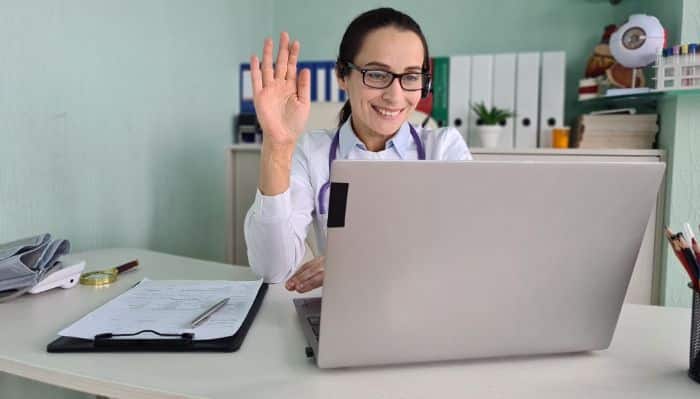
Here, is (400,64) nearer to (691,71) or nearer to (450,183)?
(450,183)

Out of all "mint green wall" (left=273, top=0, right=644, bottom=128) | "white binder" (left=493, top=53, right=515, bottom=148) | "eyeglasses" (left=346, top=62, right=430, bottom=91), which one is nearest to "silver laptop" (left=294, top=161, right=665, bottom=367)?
"eyeglasses" (left=346, top=62, right=430, bottom=91)

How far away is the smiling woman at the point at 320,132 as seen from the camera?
0.85 m

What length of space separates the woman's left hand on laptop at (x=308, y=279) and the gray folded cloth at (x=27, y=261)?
0.43 meters

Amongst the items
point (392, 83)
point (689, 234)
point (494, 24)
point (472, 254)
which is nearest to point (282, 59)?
point (392, 83)

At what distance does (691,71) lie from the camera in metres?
1.71

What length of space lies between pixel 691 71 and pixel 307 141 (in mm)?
1310

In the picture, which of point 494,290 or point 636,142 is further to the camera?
point 636,142

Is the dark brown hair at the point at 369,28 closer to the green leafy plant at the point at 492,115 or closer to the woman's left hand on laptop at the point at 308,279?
the woman's left hand on laptop at the point at 308,279

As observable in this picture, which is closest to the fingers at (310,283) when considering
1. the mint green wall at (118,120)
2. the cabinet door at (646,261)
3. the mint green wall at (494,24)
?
the mint green wall at (118,120)

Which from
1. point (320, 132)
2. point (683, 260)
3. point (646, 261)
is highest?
point (320, 132)

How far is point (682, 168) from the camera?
185 cm

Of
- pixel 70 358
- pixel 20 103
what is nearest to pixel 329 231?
pixel 70 358

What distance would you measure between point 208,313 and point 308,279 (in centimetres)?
20

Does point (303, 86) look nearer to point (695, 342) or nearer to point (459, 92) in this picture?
point (695, 342)
